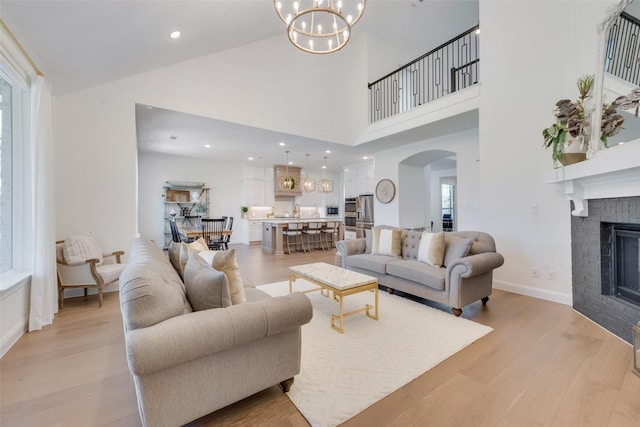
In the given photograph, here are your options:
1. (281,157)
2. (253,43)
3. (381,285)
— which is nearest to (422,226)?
(381,285)

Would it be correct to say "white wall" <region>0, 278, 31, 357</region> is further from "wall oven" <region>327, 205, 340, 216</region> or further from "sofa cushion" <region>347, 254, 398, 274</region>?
"wall oven" <region>327, 205, 340, 216</region>

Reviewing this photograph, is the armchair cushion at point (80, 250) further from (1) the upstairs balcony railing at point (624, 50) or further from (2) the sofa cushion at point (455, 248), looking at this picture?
(1) the upstairs balcony railing at point (624, 50)

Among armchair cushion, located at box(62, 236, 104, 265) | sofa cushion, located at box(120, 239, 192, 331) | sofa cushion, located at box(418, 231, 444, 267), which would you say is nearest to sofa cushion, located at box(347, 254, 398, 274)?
sofa cushion, located at box(418, 231, 444, 267)

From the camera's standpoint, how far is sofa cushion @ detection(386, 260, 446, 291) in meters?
3.12

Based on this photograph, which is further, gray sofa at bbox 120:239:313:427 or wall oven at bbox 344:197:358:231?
wall oven at bbox 344:197:358:231

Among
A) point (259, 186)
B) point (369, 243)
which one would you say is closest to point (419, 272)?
point (369, 243)

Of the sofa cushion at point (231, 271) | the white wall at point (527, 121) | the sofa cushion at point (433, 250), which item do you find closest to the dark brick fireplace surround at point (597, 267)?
the white wall at point (527, 121)

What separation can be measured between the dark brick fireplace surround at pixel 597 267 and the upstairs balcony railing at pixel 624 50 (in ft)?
3.63

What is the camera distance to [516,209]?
12.8ft

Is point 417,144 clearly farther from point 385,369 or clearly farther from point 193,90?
point 385,369

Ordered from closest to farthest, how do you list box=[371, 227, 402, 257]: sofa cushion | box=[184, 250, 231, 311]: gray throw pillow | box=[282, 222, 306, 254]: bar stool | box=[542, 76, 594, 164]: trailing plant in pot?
box=[184, 250, 231, 311]: gray throw pillow → box=[542, 76, 594, 164]: trailing plant in pot → box=[371, 227, 402, 257]: sofa cushion → box=[282, 222, 306, 254]: bar stool

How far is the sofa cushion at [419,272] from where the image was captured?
3.12 meters

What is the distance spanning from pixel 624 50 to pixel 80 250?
20.6 feet

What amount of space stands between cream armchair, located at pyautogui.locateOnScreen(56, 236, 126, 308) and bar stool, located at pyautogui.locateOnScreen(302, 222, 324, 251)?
4.71 metres
